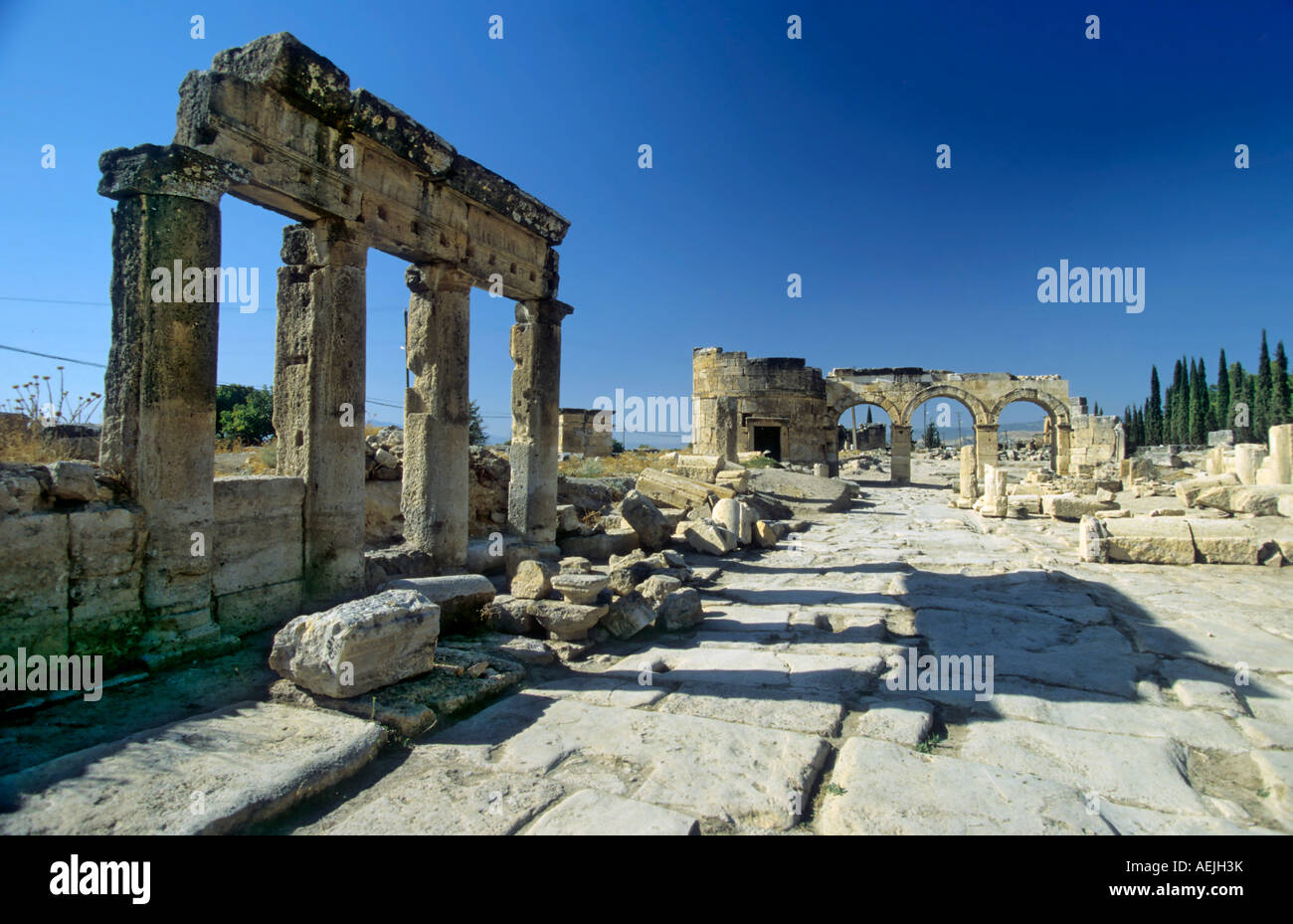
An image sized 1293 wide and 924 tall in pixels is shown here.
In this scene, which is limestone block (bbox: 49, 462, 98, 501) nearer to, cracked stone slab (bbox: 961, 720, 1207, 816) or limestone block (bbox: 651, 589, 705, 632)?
limestone block (bbox: 651, 589, 705, 632)

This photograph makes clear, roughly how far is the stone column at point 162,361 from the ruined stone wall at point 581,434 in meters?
17.8

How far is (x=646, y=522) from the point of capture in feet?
27.9

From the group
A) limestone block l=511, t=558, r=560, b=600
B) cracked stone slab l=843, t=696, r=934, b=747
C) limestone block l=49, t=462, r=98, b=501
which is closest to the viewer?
cracked stone slab l=843, t=696, r=934, b=747

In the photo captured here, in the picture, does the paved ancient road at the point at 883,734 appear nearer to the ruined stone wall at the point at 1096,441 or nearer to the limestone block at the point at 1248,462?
the limestone block at the point at 1248,462

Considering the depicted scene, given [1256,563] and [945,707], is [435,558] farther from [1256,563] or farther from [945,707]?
[1256,563]

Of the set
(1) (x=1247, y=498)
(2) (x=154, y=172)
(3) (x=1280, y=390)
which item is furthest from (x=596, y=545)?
(3) (x=1280, y=390)

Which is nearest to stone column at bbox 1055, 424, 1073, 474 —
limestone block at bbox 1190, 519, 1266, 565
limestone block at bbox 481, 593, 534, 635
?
limestone block at bbox 1190, 519, 1266, 565

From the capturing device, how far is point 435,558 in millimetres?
6246

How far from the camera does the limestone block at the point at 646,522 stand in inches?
334

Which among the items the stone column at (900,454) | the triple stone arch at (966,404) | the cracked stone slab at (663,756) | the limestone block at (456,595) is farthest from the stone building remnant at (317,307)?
the triple stone arch at (966,404)

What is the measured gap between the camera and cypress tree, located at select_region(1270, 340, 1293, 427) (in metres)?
37.9

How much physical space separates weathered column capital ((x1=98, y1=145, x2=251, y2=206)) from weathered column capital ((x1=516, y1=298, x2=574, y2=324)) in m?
3.84

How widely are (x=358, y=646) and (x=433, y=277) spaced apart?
12.9 ft

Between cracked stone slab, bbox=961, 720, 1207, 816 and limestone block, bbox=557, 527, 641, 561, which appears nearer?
cracked stone slab, bbox=961, 720, 1207, 816
